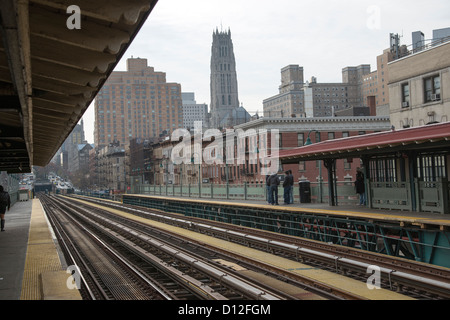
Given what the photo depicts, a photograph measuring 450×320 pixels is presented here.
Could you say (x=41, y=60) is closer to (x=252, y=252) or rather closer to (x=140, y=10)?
(x=140, y=10)

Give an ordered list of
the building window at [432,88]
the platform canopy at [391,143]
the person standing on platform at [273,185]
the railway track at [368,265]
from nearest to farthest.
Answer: the railway track at [368,265] → the platform canopy at [391,143] → the person standing on platform at [273,185] → the building window at [432,88]

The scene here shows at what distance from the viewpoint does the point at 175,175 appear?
8006 centimetres

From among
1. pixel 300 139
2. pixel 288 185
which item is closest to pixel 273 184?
pixel 288 185

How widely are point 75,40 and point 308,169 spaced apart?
52050 millimetres

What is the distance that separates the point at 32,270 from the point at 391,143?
35.3 feet

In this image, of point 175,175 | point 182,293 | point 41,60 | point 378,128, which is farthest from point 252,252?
point 175,175

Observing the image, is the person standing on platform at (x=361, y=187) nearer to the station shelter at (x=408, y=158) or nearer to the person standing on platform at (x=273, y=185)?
the station shelter at (x=408, y=158)

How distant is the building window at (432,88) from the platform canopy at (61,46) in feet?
76.5

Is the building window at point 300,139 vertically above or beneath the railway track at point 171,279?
above

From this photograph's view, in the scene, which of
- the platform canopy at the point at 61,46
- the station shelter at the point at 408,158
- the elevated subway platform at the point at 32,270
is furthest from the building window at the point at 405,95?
the platform canopy at the point at 61,46

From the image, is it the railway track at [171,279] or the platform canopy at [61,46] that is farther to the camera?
the railway track at [171,279]

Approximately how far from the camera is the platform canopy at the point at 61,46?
6.86 meters

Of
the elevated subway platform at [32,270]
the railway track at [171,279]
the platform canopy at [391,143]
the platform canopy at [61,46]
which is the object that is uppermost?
the platform canopy at [61,46]

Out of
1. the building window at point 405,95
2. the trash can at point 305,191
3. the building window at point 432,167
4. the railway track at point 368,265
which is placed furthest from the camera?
the building window at point 405,95
